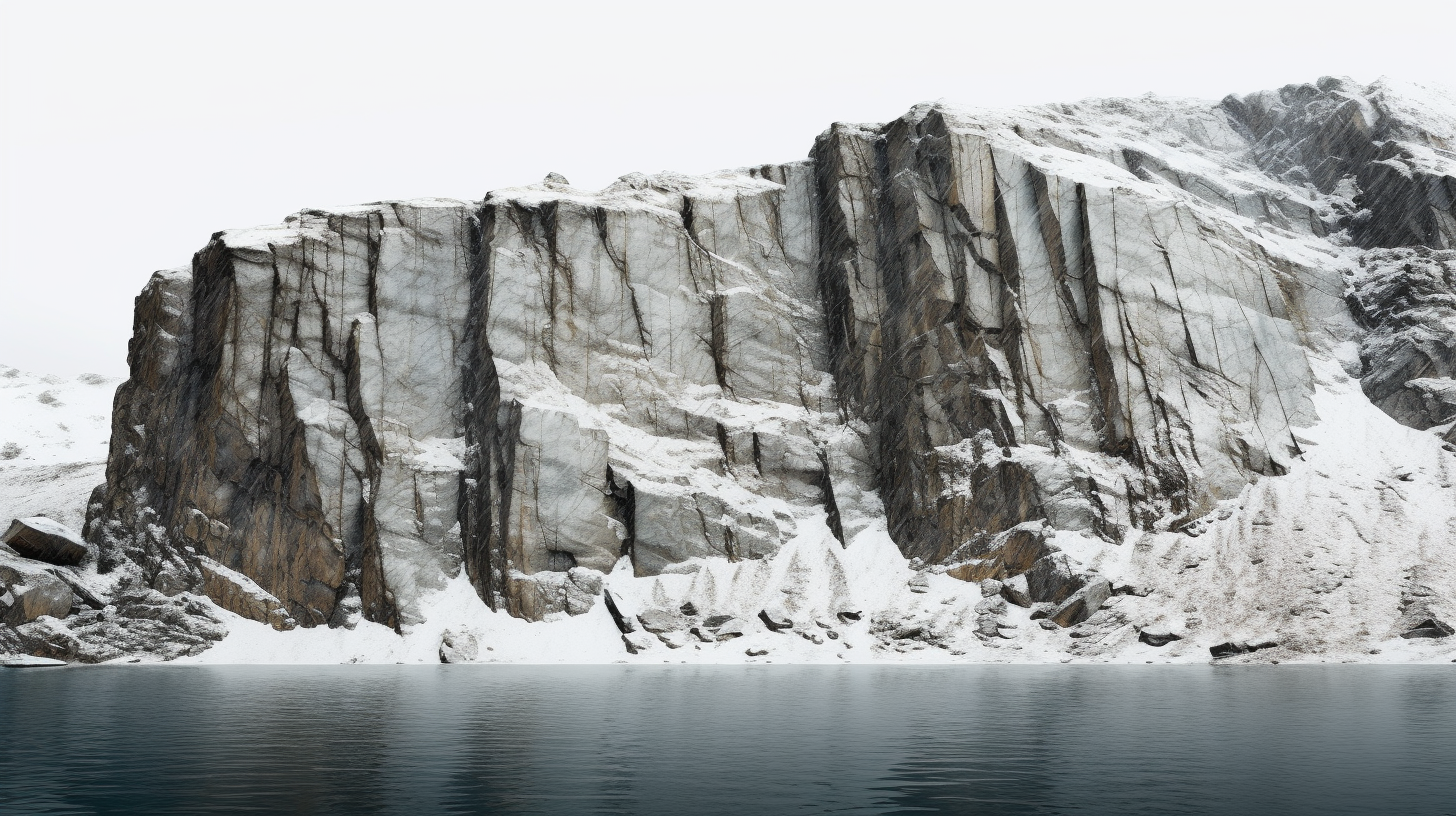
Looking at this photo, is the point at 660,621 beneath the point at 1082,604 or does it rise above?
beneath

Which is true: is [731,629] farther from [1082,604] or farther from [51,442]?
[51,442]

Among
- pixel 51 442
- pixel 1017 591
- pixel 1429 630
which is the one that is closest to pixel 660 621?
pixel 1017 591

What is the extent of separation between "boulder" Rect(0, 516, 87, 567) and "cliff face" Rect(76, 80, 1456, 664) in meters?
4.13

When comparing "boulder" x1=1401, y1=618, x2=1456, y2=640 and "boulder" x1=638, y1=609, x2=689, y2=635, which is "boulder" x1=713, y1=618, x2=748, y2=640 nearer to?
"boulder" x1=638, y1=609, x2=689, y2=635

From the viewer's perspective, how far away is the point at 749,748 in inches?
982

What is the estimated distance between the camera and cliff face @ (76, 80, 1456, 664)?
79438 mm

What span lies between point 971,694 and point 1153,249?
55257 mm

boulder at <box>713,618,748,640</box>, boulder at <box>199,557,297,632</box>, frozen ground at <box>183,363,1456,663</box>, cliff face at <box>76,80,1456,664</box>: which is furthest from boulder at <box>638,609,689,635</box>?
boulder at <box>199,557,297,632</box>

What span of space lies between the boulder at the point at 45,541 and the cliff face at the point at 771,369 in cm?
413

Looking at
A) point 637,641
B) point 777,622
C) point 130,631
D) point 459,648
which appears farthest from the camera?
point 130,631

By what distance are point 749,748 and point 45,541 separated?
76422mm

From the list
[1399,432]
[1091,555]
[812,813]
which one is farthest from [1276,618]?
[812,813]

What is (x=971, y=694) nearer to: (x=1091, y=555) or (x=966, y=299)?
(x=1091, y=555)

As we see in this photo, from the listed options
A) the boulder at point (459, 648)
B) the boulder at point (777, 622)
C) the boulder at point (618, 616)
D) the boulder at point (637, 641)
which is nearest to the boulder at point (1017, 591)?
the boulder at point (777, 622)
